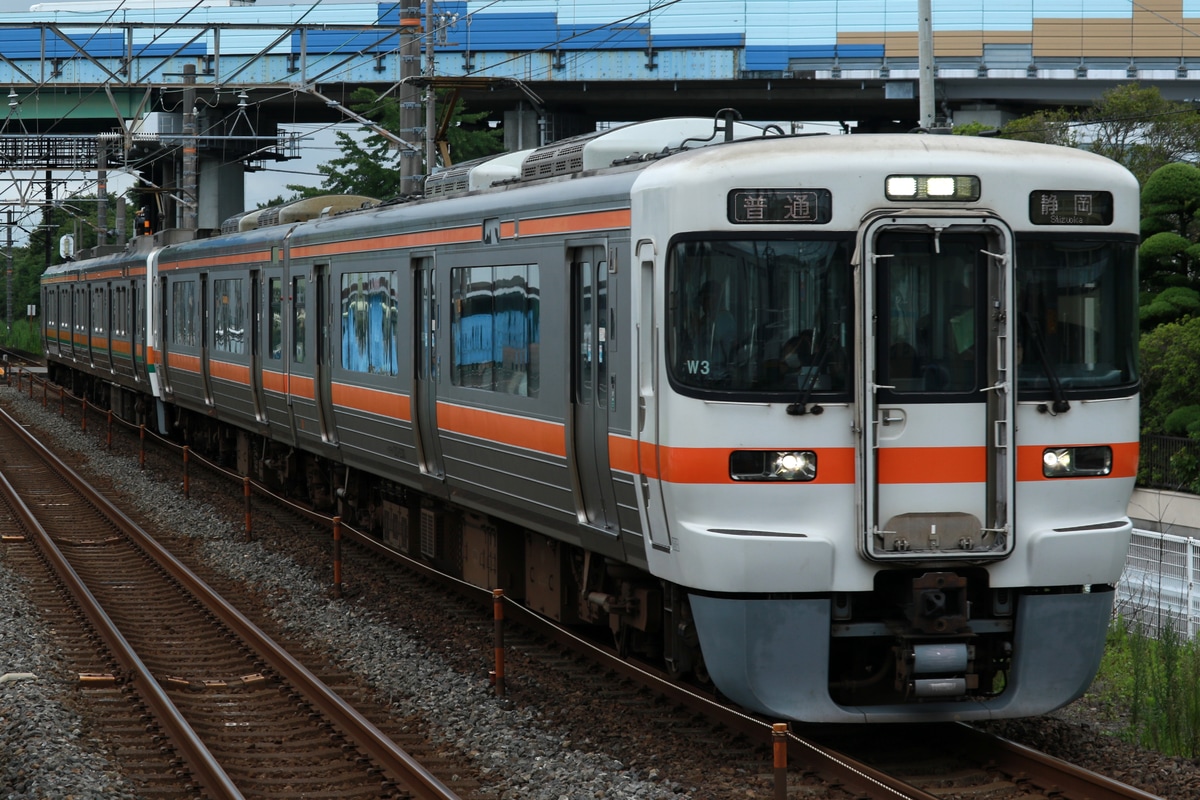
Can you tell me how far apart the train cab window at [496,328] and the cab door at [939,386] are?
2665mm

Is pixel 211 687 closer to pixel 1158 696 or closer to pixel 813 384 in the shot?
pixel 813 384

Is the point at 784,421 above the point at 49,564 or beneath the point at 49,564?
above

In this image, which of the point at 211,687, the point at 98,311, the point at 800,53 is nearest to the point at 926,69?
the point at 211,687

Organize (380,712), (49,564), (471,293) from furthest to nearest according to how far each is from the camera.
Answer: (49,564)
(471,293)
(380,712)

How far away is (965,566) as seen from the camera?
718cm

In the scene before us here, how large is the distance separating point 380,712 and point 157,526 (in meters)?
8.70

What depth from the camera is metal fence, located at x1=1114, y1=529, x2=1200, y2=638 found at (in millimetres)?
11406

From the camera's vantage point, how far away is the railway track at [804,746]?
22.3 feet

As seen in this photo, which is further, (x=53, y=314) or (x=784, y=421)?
(x=53, y=314)

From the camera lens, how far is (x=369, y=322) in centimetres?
1270

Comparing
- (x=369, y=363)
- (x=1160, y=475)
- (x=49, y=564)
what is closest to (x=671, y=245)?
(x=369, y=363)

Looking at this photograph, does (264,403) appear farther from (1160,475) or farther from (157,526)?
(1160,475)

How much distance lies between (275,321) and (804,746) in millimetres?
10115

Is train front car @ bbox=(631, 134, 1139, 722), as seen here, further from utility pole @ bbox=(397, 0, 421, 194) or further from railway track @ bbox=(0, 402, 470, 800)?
utility pole @ bbox=(397, 0, 421, 194)
